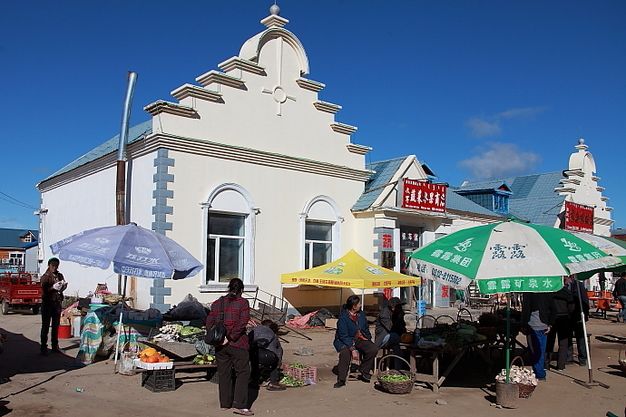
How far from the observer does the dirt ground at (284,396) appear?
7.65m

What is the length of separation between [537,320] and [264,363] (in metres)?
4.42

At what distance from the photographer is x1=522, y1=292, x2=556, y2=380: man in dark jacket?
371 inches

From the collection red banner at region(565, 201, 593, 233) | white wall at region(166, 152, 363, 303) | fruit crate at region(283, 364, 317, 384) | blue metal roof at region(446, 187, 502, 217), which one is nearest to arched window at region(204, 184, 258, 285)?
white wall at region(166, 152, 363, 303)

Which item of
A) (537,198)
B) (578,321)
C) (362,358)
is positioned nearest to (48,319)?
(362,358)

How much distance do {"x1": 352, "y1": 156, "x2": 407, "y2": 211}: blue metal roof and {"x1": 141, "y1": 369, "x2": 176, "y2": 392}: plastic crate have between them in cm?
1115

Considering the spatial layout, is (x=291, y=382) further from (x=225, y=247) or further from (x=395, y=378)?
(x=225, y=247)

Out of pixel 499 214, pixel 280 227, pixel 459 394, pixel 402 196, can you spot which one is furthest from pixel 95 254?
pixel 499 214

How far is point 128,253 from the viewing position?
9.40 m

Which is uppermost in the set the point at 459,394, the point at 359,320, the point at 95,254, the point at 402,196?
the point at 402,196

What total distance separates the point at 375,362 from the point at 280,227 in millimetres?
7617

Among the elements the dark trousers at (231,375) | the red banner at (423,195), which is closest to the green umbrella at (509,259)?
the dark trousers at (231,375)

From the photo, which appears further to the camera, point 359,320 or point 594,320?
point 594,320

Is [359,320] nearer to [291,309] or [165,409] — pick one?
[165,409]

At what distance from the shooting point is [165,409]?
7613mm
